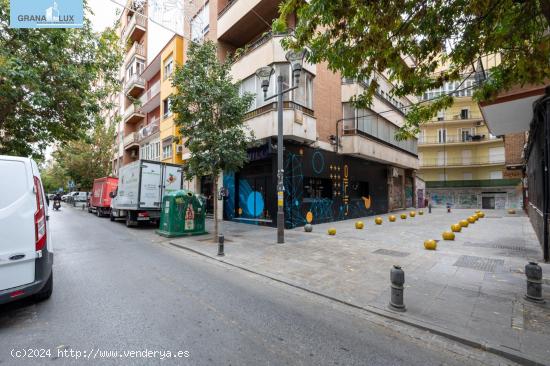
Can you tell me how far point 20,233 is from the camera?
372 cm

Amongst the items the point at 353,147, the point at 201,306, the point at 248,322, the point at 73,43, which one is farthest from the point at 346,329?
the point at 353,147

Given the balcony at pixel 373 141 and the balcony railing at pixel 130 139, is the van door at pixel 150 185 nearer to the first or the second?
the balcony at pixel 373 141

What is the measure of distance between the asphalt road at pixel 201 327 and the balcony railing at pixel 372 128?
12096 mm

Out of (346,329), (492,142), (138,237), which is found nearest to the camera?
(346,329)

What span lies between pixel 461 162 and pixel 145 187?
41249 mm

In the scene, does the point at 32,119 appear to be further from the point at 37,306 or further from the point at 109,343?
the point at 109,343

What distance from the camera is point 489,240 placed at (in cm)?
1037

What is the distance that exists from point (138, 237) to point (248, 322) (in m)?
8.99


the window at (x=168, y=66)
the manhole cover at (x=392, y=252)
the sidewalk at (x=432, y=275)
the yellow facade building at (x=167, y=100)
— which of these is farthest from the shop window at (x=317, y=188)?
the window at (x=168, y=66)

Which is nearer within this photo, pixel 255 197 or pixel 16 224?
pixel 16 224

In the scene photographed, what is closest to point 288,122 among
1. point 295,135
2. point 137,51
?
point 295,135

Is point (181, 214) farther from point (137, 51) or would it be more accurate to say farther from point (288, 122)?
point (137, 51)

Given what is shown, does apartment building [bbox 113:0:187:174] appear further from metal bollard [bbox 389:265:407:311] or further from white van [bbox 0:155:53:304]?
metal bollard [bbox 389:265:407:311]

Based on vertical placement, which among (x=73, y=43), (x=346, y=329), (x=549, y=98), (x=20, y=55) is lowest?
(x=346, y=329)
